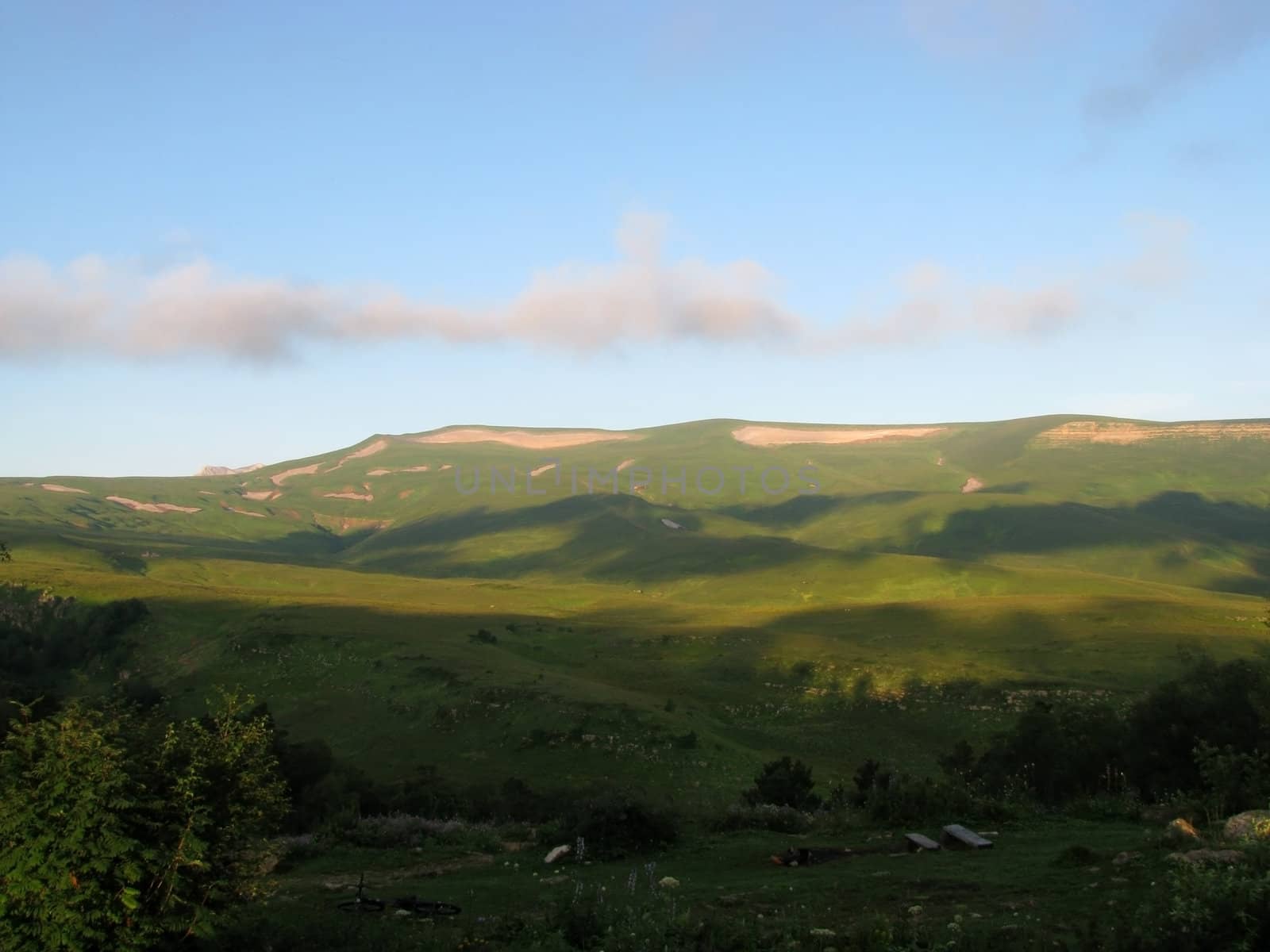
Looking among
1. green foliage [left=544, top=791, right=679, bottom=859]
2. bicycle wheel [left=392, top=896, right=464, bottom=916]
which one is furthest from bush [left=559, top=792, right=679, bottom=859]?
bicycle wheel [left=392, top=896, right=464, bottom=916]

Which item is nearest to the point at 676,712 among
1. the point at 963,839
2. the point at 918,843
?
the point at 918,843

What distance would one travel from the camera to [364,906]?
1936cm

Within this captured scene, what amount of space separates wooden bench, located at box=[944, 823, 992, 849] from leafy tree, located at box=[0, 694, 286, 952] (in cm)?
1432

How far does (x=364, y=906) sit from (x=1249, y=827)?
15.3 meters

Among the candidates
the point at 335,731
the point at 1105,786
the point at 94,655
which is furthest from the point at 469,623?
the point at 1105,786

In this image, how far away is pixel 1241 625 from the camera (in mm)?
105938

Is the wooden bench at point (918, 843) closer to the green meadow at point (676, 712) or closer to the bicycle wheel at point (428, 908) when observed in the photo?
the green meadow at point (676, 712)

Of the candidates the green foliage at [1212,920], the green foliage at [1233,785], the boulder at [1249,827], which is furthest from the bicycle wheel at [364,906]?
the green foliage at [1233,785]

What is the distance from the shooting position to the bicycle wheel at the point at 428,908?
1888cm

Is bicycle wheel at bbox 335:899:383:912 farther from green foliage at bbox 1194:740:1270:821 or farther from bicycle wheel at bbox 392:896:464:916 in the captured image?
green foliage at bbox 1194:740:1270:821

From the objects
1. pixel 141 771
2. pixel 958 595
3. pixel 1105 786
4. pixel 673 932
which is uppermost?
pixel 141 771

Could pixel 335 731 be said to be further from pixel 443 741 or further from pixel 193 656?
pixel 193 656

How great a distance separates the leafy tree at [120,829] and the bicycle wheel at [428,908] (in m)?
3.85

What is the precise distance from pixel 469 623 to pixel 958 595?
346 ft
